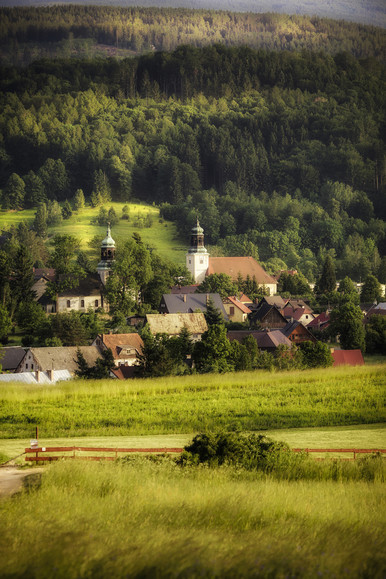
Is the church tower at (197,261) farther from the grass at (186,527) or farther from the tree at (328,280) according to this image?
the grass at (186,527)

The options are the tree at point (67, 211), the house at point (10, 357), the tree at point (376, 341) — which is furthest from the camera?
the tree at point (67, 211)

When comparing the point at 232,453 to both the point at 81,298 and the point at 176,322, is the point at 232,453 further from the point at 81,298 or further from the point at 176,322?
the point at 81,298

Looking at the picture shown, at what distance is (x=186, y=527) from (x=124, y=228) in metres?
113

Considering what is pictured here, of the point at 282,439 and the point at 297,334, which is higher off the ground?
the point at 297,334

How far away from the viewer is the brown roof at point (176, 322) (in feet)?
216

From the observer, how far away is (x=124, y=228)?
124m

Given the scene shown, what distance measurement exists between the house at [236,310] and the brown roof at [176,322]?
931 cm

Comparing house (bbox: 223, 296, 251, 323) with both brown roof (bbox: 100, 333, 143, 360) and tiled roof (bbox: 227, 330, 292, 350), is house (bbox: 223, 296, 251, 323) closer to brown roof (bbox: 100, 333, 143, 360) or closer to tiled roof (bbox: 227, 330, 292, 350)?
tiled roof (bbox: 227, 330, 292, 350)

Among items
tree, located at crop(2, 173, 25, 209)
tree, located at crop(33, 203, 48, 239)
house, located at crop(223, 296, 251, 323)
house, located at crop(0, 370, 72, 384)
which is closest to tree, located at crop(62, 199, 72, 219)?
tree, located at crop(33, 203, 48, 239)

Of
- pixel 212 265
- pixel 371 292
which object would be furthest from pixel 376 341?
pixel 212 265

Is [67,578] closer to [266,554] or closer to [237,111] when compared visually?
[266,554]

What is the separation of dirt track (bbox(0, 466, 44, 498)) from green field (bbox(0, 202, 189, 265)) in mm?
91138

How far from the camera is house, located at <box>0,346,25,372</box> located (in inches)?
2132

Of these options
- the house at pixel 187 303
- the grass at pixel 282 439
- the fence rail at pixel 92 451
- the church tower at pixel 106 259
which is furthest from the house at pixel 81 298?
the fence rail at pixel 92 451
